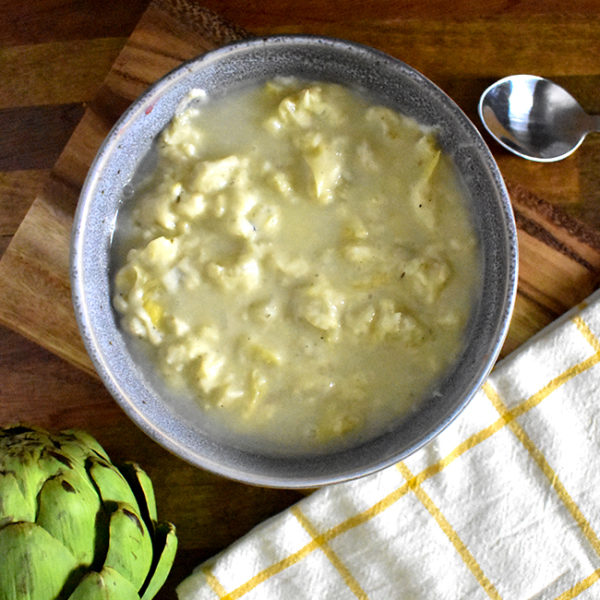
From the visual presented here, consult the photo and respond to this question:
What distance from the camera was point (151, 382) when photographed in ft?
4.56

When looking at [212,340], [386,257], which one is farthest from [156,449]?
[386,257]

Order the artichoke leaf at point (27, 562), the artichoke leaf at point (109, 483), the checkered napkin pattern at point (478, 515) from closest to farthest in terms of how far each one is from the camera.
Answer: the artichoke leaf at point (27, 562)
the artichoke leaf at point (109, 483)
the checkered napkin pattern at point (478, 515)

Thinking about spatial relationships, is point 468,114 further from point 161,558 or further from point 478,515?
point 161,558

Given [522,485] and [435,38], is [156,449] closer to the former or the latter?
[522,485]

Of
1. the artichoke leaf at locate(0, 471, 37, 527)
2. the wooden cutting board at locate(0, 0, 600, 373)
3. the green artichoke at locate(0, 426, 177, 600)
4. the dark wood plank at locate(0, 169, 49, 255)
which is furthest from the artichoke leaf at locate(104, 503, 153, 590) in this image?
the dark wood plank at locate(0, 169, 49, 255)

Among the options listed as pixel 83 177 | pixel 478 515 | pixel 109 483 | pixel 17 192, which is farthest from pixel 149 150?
pixel 478 515

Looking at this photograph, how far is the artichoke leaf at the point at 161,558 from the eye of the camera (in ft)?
4.60

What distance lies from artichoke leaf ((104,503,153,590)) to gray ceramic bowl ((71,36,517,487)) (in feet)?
0.44

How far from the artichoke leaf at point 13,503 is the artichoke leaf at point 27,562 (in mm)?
16

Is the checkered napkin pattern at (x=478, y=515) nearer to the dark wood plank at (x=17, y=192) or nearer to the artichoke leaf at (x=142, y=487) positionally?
the artichoke leaf at (x=142, y=487)

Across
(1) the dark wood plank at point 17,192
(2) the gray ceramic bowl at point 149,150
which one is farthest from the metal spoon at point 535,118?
(1) the dark wood plank at point 17,192

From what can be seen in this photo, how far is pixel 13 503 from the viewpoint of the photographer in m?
1.29

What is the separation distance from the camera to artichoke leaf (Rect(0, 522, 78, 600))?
1.25 m

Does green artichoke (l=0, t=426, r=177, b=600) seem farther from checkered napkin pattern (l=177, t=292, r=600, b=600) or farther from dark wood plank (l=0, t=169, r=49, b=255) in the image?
dark wood plank (l=0, t=169, r=49, b=255)
